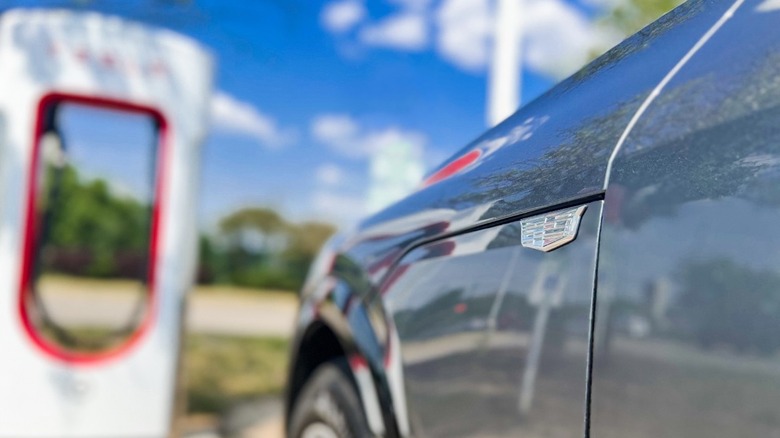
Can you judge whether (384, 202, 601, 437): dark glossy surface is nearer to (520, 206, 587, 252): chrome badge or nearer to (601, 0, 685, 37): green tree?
(520, 206, 587, 252): chrome badge

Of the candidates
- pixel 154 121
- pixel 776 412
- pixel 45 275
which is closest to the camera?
pixel 776 412

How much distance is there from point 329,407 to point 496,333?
3.37 ft

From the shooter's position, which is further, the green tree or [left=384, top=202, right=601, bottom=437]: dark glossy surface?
the green tree

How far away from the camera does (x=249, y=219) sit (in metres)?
21.7

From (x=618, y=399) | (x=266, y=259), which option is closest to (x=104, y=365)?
(x=618, y=399)

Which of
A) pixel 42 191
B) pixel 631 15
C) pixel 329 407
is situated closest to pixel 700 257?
pixel 329 407

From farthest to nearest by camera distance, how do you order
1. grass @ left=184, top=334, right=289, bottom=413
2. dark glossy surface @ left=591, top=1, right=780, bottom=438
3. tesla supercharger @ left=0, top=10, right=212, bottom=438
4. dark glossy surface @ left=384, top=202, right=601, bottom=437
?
grass @ left=184, top=334, right=289, bottom=413, tesla supercharger @ left=0, top=10, right=212, bottom=438, dark glossy surface @ left=384, top=202, right=601, bottom=437, dark glossy surface @ left=591, top=1, right=780, bottom=438

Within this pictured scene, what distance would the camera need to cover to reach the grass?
Result: 6648 millimetres

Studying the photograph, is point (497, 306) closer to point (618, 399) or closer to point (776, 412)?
point (618, 399)

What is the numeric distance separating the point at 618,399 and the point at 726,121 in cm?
43

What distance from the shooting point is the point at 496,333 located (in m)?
1.39

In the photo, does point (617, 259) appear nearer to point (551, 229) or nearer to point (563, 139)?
point (551, 229)

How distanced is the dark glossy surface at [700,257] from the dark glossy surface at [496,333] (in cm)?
8

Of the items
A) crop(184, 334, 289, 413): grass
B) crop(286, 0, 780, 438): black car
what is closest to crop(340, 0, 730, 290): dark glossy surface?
crop(286, 0, 780, 438): black car
